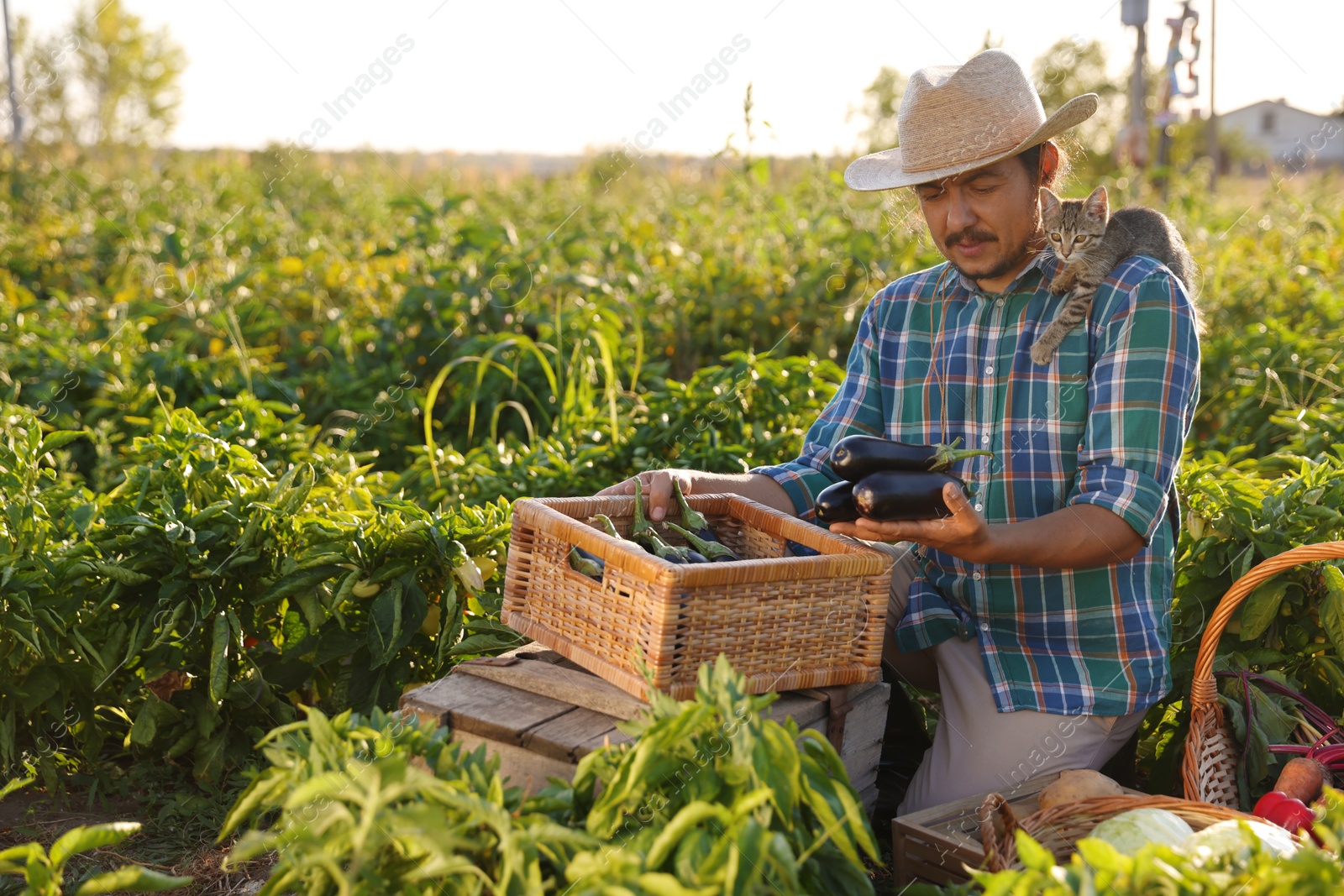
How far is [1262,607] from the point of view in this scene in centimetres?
265

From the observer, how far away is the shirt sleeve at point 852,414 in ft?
9.04

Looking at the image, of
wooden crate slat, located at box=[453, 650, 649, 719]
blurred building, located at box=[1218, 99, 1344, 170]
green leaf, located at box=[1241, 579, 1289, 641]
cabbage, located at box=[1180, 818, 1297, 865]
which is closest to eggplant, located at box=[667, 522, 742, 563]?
wooden crate slat, located at box=[453, 650, 649, 719]

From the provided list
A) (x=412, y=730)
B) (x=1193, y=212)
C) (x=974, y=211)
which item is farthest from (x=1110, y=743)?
(x=1193, y=212)

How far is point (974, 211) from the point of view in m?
2.46

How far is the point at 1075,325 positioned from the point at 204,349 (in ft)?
14.0

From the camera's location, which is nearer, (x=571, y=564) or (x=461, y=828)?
(x=461, y=828)

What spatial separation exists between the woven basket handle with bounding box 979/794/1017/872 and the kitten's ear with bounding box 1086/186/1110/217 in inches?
48.0

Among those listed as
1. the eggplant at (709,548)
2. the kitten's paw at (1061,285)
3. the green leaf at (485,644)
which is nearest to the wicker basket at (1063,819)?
the eggplant at (709,548)

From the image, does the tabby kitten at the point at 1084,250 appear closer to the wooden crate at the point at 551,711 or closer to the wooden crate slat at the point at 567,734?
the wooden crate at the point at 551,711

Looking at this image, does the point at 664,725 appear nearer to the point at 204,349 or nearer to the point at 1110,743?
the point at 1110,743

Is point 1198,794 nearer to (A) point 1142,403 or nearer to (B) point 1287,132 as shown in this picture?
(A) point 1142,403

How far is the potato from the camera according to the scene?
2.19m

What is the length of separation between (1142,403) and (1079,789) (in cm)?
75

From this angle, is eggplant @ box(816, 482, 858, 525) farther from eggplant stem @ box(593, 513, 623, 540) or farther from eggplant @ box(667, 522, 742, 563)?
eggplant stem @ box(593, 513, 623, 540)
